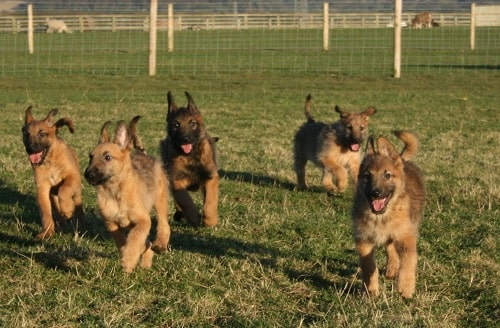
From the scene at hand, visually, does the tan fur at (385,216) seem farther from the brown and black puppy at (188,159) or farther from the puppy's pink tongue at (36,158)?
the puppy's pink tongue at (36,158)

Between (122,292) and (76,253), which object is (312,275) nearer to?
(122,292)

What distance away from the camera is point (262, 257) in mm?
7180

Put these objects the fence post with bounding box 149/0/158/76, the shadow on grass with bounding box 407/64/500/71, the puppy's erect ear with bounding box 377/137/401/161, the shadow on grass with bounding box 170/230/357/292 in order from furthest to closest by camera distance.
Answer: the shadow on grass with bounding box 407/64/500/71 < the fence post with bounding box 149/0/158/76 < the shadow on grass with bounding box 170/230/357/292 < the puppy's erect ear with bounding box 377/137/401/161

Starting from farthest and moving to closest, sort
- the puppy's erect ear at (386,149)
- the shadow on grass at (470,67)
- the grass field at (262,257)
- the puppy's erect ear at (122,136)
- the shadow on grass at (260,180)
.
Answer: the shadow on grass at (470,67)
the shadow on grass at (260,180)
the puppy's erect ear at (122,136)
the puppy's erect ear at (386,149)
the grass field at (262,257)

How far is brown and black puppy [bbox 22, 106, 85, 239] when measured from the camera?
816 centimetres

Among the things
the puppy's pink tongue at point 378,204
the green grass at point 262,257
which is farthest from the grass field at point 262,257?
the puppy's pink tongue at point 378,204

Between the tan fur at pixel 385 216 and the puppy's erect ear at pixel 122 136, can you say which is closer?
the tan fur at pixel 385 216

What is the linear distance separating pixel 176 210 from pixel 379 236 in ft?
9.87

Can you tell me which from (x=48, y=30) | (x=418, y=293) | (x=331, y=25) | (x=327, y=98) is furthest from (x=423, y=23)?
(x=418, y=293)

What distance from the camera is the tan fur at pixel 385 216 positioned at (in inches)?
240

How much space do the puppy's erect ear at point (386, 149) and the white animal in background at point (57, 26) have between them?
176 ft

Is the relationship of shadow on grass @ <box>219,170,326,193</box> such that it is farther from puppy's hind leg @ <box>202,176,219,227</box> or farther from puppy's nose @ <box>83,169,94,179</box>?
puppy's nose @ <box>83,169,94,179</box>

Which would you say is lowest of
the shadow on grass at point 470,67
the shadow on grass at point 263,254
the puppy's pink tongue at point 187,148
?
the shadow on grass at point 263,254

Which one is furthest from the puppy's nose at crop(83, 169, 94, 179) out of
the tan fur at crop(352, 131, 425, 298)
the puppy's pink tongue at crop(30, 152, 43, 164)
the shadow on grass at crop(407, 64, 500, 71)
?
the shadow on grass at crop(407, 64, 500, 71)
